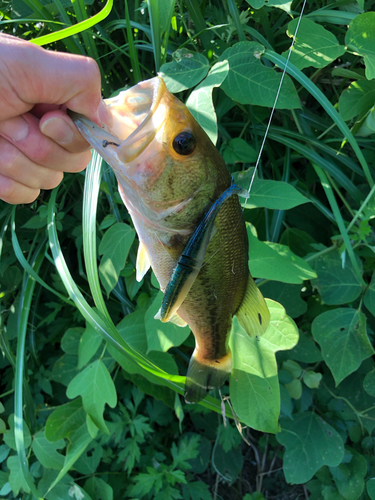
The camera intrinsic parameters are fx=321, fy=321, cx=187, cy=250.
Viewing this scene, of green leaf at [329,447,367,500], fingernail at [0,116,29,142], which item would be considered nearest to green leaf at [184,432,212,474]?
green leaf at [329,447,367,500]

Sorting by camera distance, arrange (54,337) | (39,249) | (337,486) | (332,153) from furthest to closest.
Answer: (54,337)
(39,249)
(337,486)
(332,153)

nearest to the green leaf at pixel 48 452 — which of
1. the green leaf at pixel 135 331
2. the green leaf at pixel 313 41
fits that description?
the green leaf at pixel 135 331

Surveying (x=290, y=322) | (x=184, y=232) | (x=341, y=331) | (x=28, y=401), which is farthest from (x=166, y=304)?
(x=28, y=401)

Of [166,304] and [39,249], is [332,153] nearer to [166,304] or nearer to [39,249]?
[166,304]

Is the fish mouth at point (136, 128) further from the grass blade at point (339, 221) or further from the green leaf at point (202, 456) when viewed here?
the green leaf at point (202, 456)

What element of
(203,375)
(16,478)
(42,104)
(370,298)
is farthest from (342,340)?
(16,478)

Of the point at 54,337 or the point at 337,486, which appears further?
the point at 54,337

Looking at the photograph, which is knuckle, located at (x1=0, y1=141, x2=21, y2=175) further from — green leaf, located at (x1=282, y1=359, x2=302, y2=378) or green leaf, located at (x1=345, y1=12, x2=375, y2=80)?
green leaf, located at (x1=282, y1=359, x2=302, y2=378)
